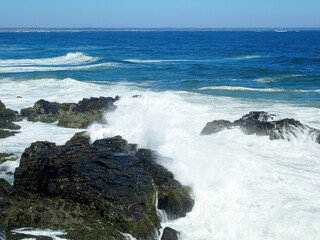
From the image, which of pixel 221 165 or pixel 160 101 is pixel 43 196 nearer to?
pixel 221 165

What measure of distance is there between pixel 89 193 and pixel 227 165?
14.4ft

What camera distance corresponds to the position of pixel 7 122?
1515 cm

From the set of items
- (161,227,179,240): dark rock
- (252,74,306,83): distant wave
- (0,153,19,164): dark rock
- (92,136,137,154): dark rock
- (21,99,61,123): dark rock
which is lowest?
(252,74,306,83): distant wave

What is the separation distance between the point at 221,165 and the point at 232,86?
17.0m

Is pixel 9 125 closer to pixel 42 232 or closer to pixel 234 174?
pixel 234 174

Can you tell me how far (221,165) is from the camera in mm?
10688

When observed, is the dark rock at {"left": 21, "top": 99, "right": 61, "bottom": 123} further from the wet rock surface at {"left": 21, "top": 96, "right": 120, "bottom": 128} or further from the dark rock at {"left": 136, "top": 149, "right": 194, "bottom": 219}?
the dark rock at {"left": 136, "top": 149, "right": 194, "bottom": 219}

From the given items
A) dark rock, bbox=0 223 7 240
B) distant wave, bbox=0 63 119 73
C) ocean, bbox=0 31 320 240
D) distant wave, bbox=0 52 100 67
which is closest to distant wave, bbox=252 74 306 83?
ocean, bbox=0 31 320 240

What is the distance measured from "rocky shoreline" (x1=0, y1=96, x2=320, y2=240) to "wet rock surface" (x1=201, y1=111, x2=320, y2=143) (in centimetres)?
477

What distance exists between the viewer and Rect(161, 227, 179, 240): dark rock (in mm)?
7281

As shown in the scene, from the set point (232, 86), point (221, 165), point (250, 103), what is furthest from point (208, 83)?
point (221, 165)

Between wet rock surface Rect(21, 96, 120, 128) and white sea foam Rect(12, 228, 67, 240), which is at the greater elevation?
white sea foam Rect(12, 228, 67, 240)


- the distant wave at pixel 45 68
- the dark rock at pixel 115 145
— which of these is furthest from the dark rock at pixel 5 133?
the distant wave at pixel 45 68

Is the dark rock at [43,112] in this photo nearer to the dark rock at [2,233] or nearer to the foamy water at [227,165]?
the foamy water at [227,165]
